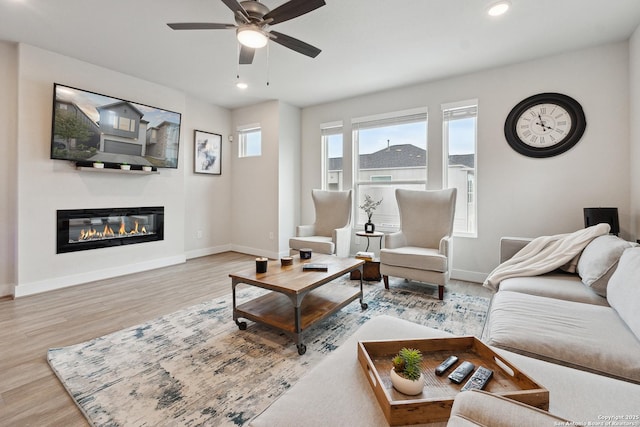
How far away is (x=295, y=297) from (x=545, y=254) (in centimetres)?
216

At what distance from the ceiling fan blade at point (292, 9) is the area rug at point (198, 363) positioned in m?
2.26

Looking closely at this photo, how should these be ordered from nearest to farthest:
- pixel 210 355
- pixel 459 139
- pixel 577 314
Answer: pixel 577 314
pixel 210 355
pixel 459 139

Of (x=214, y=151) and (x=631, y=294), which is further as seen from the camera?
(x=214, y=151)

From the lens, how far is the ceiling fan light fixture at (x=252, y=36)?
84.0 inches

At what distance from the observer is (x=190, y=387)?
5.52 feet

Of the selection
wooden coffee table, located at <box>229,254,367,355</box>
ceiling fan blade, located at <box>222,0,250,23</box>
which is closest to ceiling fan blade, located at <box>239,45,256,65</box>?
ceiling fan blade, located at <box>222,0,250,23</box>

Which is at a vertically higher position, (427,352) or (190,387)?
(427,352)

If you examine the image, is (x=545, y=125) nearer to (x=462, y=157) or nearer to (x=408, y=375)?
(x=462, y=157)

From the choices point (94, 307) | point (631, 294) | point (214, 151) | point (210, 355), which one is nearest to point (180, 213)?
point (214, 151)

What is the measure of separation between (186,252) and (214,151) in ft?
6.23

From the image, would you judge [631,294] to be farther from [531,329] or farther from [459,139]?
[459,139]

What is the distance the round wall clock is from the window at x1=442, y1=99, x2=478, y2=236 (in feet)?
1.42

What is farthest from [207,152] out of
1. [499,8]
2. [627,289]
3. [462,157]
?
[627,289]

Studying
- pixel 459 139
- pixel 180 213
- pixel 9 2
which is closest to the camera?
pixel 9 2
